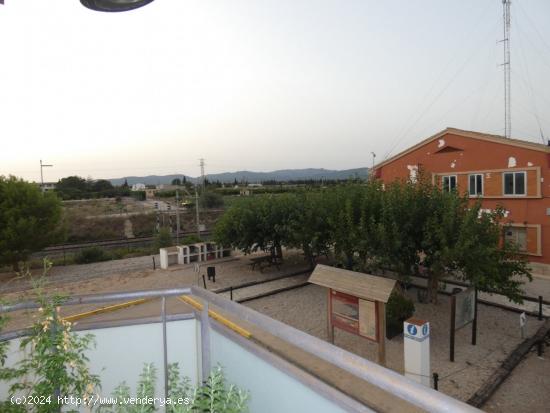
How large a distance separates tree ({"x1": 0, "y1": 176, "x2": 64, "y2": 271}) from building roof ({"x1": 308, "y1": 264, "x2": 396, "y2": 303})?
2070cm

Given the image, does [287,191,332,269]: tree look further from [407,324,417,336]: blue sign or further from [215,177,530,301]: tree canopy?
[407,324,417,336]: blue sign

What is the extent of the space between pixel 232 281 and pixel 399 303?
8899 millimetres

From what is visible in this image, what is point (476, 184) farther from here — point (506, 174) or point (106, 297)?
point (106, 297)

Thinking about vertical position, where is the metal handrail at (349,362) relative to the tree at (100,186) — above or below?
below

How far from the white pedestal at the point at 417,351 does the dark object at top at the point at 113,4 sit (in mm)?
7812

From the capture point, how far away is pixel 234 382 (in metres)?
2.41

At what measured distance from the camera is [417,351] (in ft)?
25.2

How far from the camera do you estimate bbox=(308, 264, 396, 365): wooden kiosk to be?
8.51 meters

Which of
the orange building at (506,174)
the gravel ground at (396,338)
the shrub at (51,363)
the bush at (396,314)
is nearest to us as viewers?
the shrub at (51,363)

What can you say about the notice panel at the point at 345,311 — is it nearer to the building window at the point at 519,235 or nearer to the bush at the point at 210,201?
the building window at the point at 519,235

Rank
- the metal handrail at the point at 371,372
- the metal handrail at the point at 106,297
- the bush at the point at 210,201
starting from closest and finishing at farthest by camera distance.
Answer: the metal handrail at the point at 371,372
the metal handrail at the point at 106,297
the bush at the point at 210,201

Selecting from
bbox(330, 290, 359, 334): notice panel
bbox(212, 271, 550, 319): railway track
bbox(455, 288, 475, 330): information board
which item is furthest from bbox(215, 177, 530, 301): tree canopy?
bbox(330, 290, 359, 334): notice panel

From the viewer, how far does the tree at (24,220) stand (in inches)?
855

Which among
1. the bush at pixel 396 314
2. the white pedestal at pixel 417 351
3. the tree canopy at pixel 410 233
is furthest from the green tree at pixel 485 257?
the white pedestal at pixel 417 351
